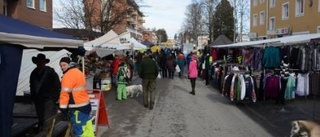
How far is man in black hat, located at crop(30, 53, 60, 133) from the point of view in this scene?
8.65 metres

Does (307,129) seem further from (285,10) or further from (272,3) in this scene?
(272,3)

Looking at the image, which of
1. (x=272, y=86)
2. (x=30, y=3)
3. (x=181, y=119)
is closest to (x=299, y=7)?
(x=30, y=3)

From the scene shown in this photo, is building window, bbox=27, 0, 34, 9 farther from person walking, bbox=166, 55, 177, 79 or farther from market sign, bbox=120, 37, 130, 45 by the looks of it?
person walking, bbox=166, 55, 177, 79

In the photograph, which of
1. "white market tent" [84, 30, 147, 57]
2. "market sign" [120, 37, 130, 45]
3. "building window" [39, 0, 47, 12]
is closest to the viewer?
"white market tent" [84, 30, 147, 57]

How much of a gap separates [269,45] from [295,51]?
110 cm

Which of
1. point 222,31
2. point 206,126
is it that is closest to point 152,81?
point 206,126

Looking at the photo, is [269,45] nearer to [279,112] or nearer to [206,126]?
[279,112]

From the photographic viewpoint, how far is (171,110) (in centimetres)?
1302

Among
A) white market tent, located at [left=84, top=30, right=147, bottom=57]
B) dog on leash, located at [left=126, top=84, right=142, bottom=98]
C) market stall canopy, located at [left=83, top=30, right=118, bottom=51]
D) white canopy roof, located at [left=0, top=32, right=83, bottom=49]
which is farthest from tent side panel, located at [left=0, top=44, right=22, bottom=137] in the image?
white market tent, located at [left=84, top=30, right=147, bottom=57]

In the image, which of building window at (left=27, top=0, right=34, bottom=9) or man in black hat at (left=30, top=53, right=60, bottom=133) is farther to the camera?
building window at (left=27, top=0, right=34, bottom=9)

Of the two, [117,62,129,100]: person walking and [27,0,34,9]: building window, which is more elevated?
[27,0,34,9]: building window

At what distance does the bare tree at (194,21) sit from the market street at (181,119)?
61389 mm

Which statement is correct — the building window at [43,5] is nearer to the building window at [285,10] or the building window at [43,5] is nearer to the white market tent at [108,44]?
the white market tent at [108,44]

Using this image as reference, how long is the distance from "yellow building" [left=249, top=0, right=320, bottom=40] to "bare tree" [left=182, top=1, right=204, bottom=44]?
79.4 ft
